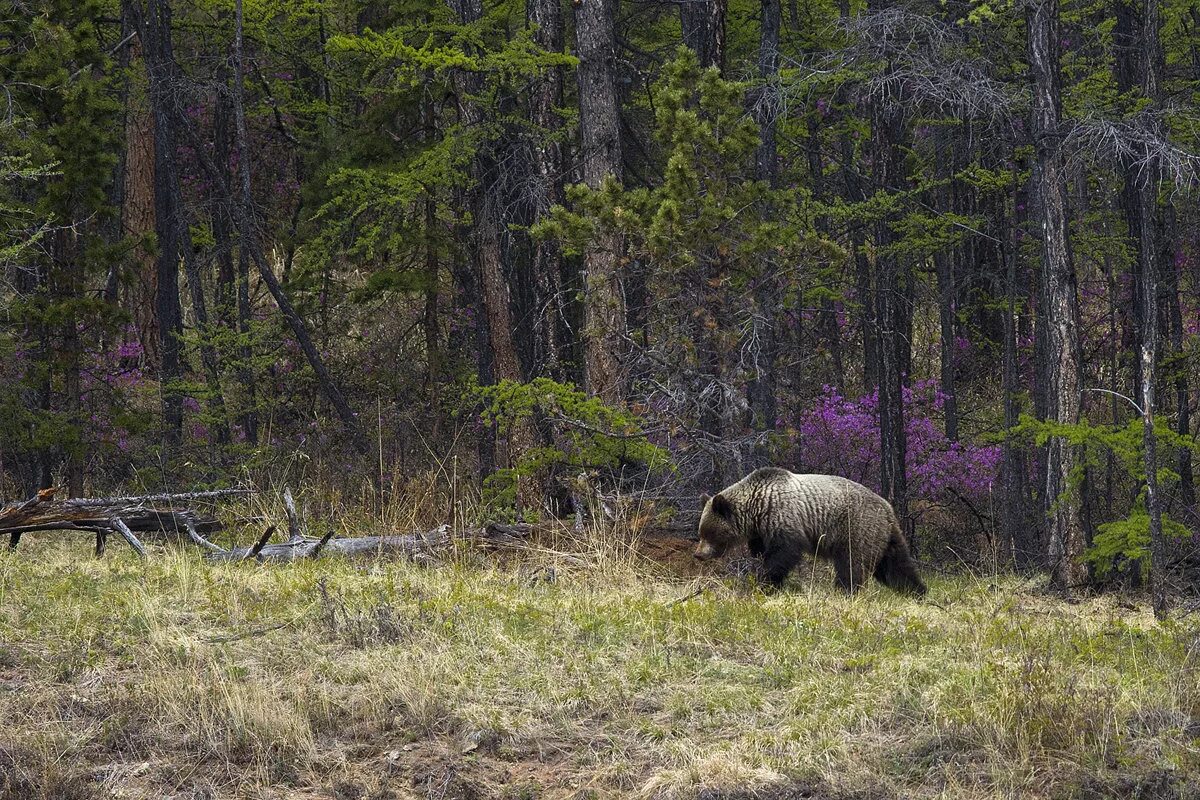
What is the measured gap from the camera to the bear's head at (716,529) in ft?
37.3

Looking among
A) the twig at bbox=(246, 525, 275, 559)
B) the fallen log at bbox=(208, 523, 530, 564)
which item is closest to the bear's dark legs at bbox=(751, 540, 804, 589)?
the fallen log at bbox=(208, 523, 530, 564)

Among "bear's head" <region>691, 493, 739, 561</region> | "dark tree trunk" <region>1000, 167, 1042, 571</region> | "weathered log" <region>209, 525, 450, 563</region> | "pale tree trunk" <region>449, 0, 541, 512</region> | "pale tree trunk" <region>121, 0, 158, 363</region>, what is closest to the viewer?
"weathered log" <region>209, 525, 450, 563</region>

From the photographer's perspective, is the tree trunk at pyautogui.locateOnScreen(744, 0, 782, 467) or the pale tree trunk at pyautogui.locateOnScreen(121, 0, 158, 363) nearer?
the tree trunk at pyautogui.locateOnScreen(744, 0, 782, 467)

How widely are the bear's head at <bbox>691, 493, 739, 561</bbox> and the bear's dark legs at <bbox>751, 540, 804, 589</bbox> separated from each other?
1.24 ft

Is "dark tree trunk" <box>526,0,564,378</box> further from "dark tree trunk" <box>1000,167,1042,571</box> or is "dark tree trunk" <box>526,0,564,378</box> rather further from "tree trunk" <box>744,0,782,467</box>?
"dark tree trunk" <box>1000,167,1042,571</box>

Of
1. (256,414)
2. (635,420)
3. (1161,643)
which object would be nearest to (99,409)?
(256,414)

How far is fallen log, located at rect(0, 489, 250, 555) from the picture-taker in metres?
10.5

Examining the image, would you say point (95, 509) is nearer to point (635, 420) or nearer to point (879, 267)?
point (635, 420)

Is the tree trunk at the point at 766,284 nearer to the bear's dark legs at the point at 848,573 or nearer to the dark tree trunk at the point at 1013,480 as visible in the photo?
the bear's dark legs at the point at 848,573

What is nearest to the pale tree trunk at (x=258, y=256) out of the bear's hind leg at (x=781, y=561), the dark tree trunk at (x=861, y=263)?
the dark tree trunk at (x=861, y=263)

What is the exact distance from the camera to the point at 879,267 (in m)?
19.9

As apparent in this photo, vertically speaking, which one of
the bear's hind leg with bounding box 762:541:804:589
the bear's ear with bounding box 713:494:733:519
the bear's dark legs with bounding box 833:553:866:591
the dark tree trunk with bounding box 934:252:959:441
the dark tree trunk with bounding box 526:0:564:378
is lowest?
the bear's dark legs with bounding box 833:553:866:591

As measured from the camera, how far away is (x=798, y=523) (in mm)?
11344

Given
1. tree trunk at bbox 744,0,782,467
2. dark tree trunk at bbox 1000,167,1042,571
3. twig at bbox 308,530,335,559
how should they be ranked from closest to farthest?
twig at bbox 308,530,335,559, tree trunk at bbox 744,0,782,467, dark tree trunk at bbox 1000,167,1042,571
